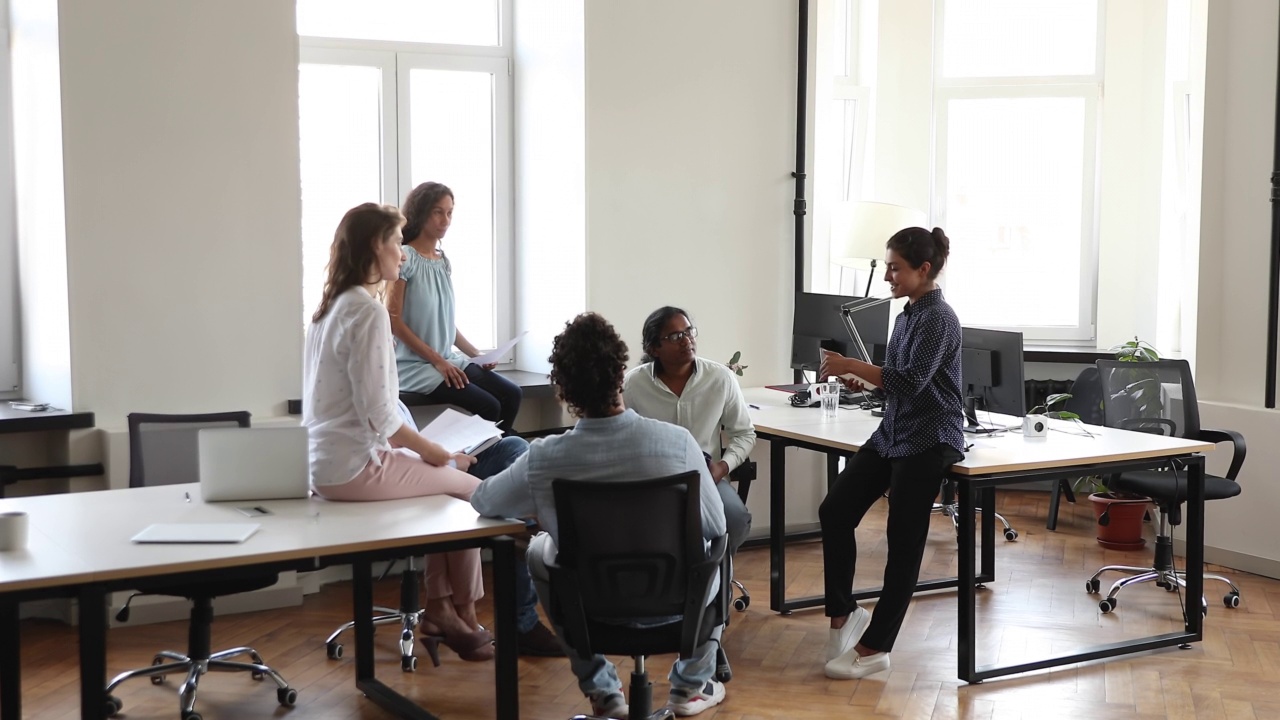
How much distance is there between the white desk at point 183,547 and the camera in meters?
2.55

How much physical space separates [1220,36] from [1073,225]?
6.47ft

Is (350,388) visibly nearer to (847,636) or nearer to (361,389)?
(361,389)

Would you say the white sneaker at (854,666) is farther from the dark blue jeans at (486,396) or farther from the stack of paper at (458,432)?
the dark blue jeans at (486,396)

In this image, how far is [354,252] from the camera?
3342 millimetres

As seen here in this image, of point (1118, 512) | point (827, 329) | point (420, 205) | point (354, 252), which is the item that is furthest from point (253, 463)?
point (1118, 512)

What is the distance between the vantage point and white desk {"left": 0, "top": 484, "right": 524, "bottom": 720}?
255 centimetres

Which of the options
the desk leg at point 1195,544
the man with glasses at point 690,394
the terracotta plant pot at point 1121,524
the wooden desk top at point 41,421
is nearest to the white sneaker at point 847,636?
the man with glasses at point 690,394

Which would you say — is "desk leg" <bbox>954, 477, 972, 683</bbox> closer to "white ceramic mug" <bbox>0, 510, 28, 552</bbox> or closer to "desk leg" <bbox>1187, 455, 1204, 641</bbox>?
"desk leg" <bbox>1187, 455, 1204, 641</bbox>

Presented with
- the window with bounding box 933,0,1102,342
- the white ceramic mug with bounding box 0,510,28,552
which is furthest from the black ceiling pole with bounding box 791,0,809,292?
the white ceramic mug with bounding box 0,510,28,552

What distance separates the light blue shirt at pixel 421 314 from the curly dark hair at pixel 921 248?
1849mm

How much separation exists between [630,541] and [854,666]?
1.44 metres

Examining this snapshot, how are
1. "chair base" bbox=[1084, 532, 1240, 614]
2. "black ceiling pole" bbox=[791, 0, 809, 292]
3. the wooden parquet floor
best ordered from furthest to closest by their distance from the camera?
"black ceiling pole" bbox=[791, 0, 809, 292] → "chair base" bbox=[1084, 532, 1240, 614] → the wooden parquet floor

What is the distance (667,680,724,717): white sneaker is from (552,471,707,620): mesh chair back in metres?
0.77

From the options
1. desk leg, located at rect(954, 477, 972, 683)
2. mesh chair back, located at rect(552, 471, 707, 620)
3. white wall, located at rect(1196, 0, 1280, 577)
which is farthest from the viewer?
white wall, located at rect(1196, 0, 1280, 577)
